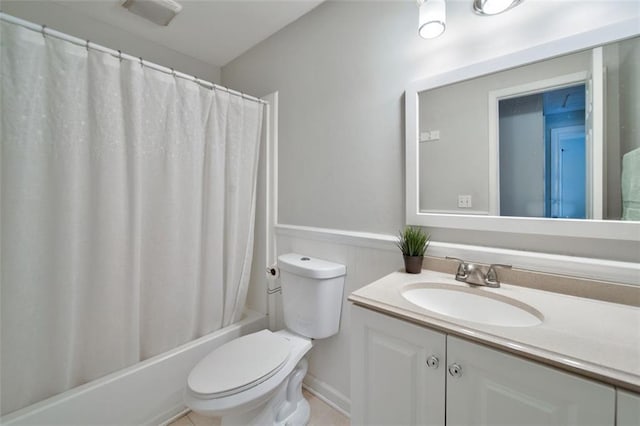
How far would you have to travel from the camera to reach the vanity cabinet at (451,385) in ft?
1.76

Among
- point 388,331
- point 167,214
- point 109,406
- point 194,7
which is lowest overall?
point 109,406

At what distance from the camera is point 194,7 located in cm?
157

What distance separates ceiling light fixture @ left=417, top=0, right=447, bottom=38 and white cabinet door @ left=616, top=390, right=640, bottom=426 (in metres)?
1.23

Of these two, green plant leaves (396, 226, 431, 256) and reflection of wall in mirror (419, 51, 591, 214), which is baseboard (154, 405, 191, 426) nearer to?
green plant leaves (396, 226, 431, 256)

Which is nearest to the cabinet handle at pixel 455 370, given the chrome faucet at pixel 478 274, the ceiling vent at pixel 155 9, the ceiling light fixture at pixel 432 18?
the chrome faucet at pixel 478 274

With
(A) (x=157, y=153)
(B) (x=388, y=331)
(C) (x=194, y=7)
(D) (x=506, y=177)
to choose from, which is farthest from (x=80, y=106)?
(D) (x=506, y=177)

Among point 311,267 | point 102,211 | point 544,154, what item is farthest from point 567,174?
point 102,211

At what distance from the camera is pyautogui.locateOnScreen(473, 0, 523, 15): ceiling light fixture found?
37.2 inches

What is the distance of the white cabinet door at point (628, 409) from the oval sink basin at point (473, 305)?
273mm

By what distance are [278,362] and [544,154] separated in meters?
1.34

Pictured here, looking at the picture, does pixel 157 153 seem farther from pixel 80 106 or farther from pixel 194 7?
pixel 194 7

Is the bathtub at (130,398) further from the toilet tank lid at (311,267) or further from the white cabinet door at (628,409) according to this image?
the white cabinet door at (628,409)

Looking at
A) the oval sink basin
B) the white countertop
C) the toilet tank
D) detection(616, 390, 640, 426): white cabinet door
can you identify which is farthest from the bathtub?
detection(616, 390, 640, 426): white cabinet door

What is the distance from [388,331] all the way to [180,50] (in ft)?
7.97
